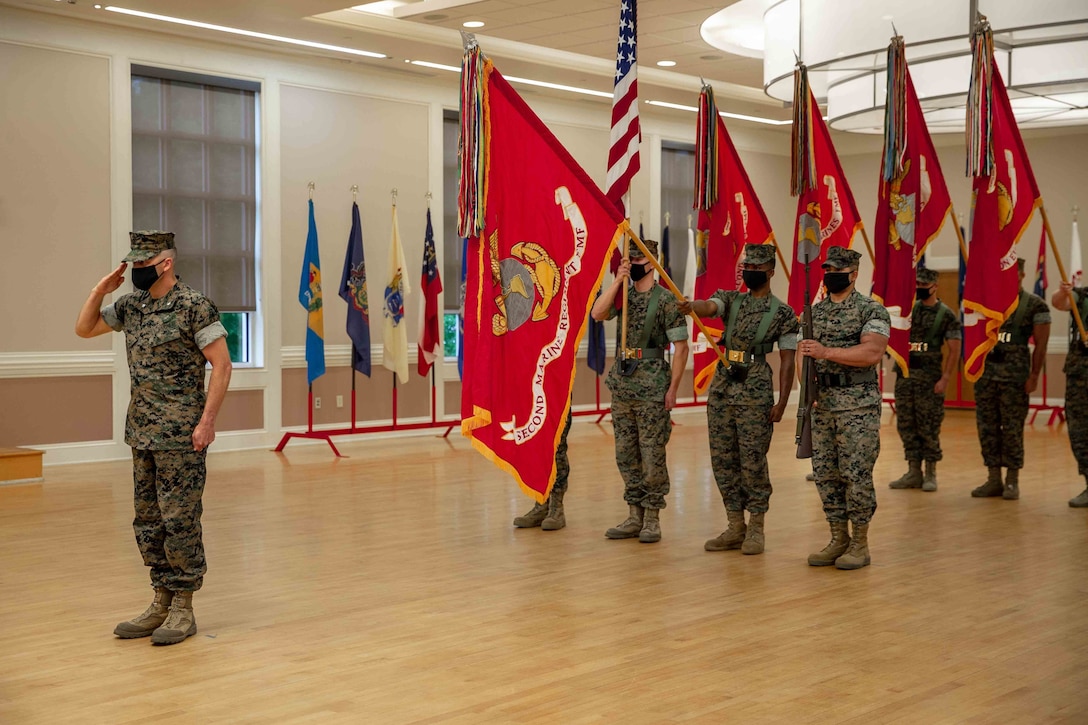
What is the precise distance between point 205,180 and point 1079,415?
7.68 metres

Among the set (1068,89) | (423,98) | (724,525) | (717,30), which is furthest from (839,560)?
(423,98)

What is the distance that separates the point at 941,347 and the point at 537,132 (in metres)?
5.13

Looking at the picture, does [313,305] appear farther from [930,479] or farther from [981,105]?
[981,105]

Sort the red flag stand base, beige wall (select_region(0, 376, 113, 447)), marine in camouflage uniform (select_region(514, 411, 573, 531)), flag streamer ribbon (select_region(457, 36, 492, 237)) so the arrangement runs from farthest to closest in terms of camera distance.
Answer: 1. the red flag stand base
2. beige wall (select_region(0, 376, 113, 447))
3. marine in camouflage uniform (select_region(514, 411, 573, 531))
4. flag streamer ribbon (select_region(457, 36, 492, 237))

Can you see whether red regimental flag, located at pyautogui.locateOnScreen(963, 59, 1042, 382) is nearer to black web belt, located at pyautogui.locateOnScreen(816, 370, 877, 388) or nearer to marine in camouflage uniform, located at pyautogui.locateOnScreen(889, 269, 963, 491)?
marine in camouflage uniform, located at pyautogui.locateOnScreen(889, 269, 963, 491)

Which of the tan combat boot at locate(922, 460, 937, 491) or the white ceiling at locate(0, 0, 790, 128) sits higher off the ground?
the white ceiling at locate(0, 0, 790, 128)

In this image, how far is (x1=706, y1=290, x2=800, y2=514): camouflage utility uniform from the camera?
246 inches

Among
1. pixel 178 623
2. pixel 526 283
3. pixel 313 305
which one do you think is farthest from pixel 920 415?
pixel 178 623

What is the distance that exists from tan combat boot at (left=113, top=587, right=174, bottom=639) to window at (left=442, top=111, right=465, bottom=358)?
8203 millimetres

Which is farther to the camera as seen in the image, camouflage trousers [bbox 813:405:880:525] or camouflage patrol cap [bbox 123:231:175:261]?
camouflage trousers [bbox 813:405:880:525]

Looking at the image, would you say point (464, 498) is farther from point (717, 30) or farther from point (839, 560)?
point (717, 30)

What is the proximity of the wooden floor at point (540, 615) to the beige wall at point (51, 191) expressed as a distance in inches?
80.6

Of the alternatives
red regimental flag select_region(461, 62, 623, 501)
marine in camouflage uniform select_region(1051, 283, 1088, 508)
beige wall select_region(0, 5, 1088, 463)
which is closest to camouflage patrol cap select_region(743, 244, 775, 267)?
red regimental flag select_region(461, 62, 623, 501)

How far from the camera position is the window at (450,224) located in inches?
511
